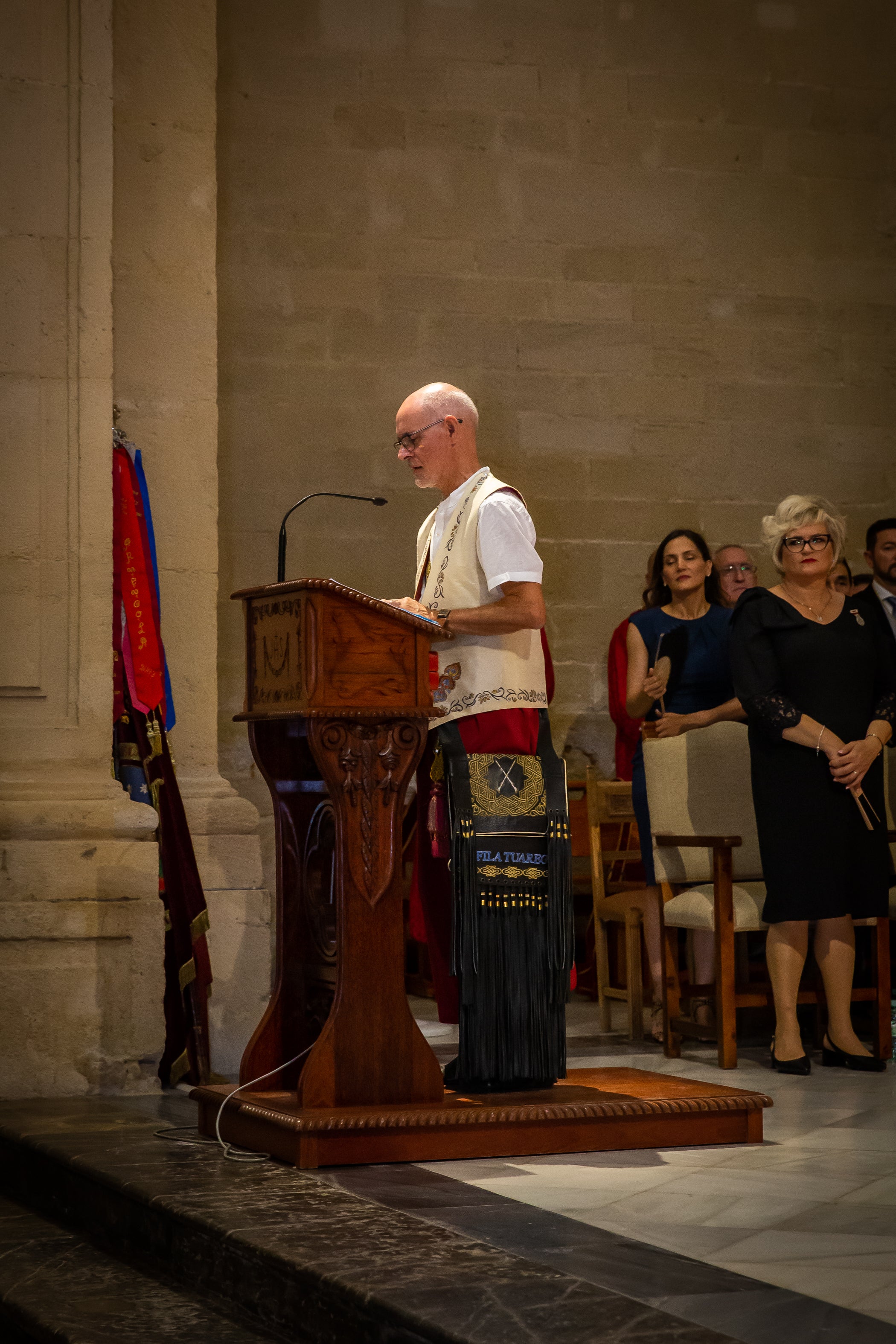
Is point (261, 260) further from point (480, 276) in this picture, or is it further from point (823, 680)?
point (823, 680)

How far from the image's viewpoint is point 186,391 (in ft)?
15.9

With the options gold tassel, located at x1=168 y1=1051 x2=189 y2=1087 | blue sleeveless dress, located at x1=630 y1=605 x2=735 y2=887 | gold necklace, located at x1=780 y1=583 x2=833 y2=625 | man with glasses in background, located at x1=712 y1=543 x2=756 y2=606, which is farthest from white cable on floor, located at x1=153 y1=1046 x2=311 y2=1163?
man with glasses in background, located at x1=712 y1=543 x2=756 y2=606

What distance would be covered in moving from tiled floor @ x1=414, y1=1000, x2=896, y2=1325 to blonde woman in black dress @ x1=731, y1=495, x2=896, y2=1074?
1.88ft

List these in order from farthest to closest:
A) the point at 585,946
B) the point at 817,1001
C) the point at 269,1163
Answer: the point at 585,946 → the point at 817,1001 → the point at 269,1163

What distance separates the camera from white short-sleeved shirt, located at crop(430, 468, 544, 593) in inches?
135

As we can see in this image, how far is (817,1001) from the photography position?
4.64m

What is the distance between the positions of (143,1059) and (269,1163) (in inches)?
47.2

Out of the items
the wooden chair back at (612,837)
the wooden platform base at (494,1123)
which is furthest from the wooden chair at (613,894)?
the wooden platform base at (494,1123)

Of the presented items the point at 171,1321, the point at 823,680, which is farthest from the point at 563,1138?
the point at 823,680

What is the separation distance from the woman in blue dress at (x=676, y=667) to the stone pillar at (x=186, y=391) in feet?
3.92

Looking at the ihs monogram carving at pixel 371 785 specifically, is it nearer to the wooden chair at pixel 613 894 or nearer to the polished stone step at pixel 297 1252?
the polished stone step at pixel 297 1252

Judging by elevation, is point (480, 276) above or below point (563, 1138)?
above

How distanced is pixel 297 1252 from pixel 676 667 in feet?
Answer: 10.1

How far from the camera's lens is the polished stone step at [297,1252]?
205 centimetres
